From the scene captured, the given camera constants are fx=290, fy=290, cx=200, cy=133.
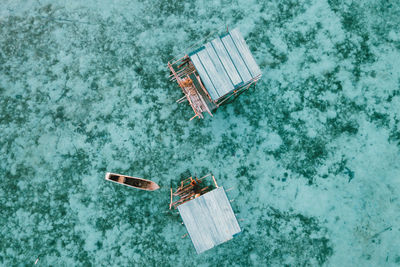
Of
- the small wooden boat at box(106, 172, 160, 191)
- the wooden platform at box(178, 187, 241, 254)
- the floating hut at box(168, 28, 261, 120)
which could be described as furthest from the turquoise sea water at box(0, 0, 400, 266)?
the floating hut at box(168, 28, 261, 120)

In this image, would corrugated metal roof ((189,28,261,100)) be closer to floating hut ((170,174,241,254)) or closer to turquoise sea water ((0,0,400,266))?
turquoise sea water ((0,0,400,266))

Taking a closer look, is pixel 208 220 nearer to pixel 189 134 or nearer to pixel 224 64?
pixel 189 134

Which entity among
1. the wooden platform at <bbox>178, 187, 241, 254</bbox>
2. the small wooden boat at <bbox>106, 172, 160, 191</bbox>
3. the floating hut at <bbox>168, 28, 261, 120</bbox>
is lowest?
the wooden platform at <bbox>178, 187, 241, 254</bbox>

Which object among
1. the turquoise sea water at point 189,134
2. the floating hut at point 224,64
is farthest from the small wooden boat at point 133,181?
the floating hut at point 224,64

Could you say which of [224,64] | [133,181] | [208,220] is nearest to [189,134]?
[133,181]

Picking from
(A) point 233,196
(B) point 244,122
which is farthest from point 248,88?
(A) point 233,196

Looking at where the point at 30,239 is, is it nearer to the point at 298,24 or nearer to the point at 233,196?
the point at 233,196

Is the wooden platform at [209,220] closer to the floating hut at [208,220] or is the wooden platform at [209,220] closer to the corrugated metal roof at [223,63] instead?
the floating hut at [208,220]
